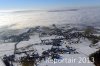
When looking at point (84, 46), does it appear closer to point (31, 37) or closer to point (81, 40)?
point (81, 40)

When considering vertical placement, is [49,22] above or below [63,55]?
above

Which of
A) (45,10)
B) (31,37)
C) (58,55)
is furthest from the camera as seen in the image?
(45,10)

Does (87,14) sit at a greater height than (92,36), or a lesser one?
greater

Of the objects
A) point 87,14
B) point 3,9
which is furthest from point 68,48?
point 3,9

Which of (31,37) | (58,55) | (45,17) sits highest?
(45,17)

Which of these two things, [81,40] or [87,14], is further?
[87,14]

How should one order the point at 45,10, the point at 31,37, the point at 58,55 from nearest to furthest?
the point at 58,55
the point at 31,37
the point at 45,10

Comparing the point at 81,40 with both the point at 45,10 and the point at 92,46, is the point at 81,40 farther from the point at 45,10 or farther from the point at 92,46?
the point at 45,10

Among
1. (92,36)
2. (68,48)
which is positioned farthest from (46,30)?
(92,36)

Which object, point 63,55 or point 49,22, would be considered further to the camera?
point 49,22
